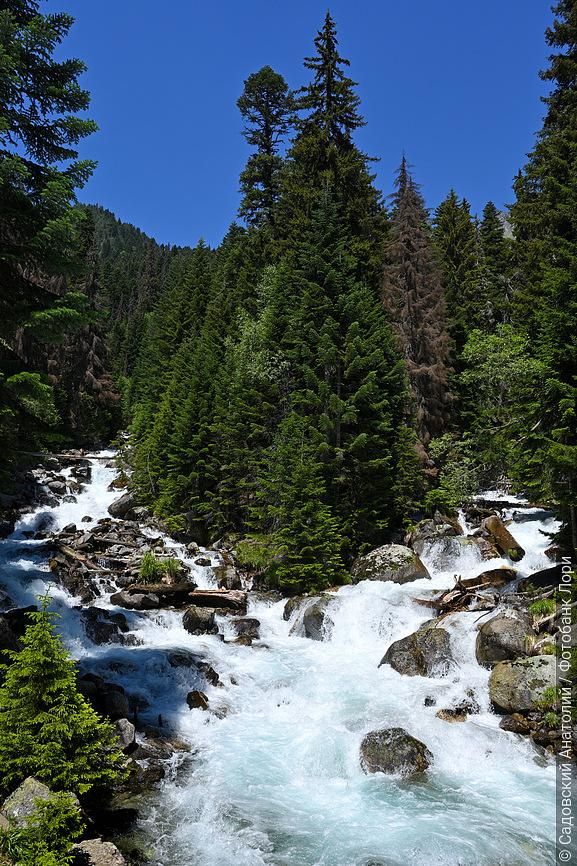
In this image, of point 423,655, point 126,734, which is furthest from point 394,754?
point 126,734

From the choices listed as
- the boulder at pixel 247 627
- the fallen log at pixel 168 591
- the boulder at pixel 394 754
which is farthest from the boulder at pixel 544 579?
the fallen log at pixel 168 591

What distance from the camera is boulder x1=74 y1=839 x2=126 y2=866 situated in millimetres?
7566

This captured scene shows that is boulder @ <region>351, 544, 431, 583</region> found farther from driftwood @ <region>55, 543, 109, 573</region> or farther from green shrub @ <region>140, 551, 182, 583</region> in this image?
driftwood @ <region>55, 543, 109, 573</region>

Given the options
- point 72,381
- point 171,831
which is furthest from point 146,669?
point 72,381

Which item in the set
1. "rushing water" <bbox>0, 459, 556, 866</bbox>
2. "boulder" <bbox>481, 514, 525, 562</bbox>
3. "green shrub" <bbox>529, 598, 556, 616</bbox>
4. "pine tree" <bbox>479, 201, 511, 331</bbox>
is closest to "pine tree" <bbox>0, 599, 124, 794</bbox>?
"rushing water" <bbox>0, 459, 556, 866</bbox>

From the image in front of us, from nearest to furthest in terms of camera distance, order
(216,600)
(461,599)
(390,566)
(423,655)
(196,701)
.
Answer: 1. (196,701)
2. (423,655)
3. (461,599)
4. (216,600)
5. (390,566)

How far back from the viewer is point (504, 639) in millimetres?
14547

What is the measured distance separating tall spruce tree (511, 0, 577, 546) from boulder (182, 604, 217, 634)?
12.7 metres

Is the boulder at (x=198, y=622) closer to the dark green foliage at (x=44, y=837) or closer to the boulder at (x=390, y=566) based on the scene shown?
the boulder at (x=390, y=566)

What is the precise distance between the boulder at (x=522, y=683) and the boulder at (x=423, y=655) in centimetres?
193

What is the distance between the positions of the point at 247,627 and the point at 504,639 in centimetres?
966

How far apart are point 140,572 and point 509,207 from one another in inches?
1292

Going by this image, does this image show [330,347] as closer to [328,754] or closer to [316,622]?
[316,622]

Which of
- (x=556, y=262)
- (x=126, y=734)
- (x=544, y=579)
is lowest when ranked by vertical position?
(x=126, y=734)
